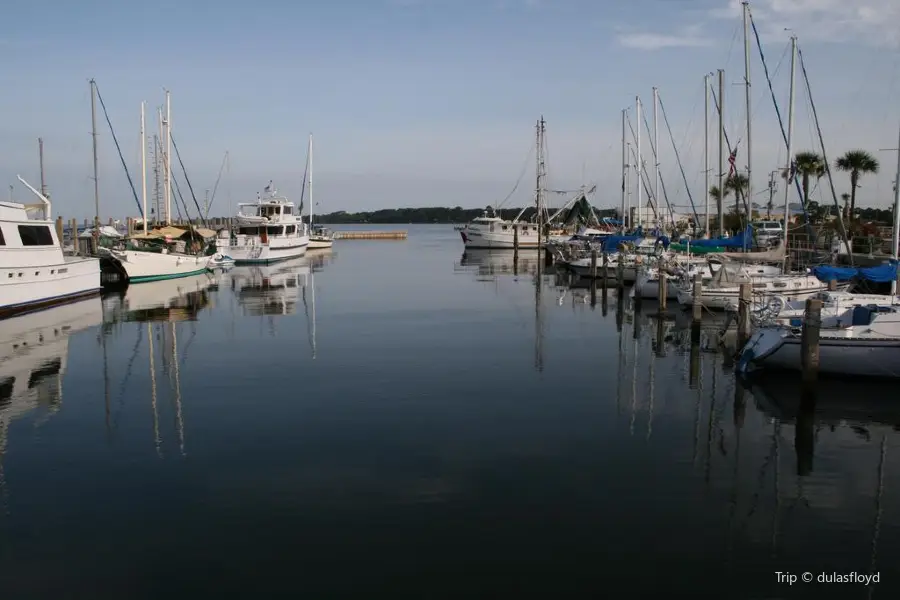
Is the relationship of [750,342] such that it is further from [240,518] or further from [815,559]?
[240,518]

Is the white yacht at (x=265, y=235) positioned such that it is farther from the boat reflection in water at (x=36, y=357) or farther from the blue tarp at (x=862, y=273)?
the blue tarp at (x=862, y=273)

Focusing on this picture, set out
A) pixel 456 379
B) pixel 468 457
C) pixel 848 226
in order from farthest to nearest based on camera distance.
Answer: pixel 848 226, pixel 456 379, pixel 468 457

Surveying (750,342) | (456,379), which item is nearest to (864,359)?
(750,342)

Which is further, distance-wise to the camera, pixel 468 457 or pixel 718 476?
pixel 468 457

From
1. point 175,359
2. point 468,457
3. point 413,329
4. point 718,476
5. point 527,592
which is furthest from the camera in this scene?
point 413,329

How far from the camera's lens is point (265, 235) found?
68750 mm

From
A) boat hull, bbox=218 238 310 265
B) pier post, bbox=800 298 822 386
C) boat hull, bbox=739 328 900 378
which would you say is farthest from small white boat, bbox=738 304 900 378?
Answer: boat hull, bbox=218 238 310 265

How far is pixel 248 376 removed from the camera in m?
19.8

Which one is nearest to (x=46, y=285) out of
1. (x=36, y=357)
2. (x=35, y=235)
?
(x=35, y=235)

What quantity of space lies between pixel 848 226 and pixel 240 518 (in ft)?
157

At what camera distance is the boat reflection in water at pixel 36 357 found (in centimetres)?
1673

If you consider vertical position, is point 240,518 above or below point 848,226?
below

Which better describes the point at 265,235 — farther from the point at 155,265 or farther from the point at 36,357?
the point at 36,357

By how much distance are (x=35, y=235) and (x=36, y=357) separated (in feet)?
41.5
